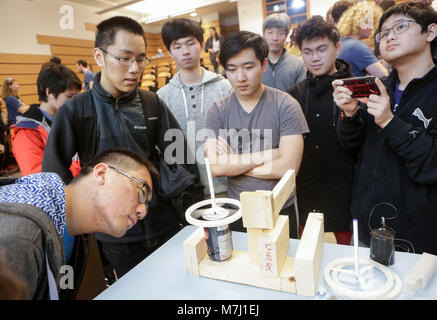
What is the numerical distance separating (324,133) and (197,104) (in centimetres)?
94

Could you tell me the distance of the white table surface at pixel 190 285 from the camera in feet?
2.95

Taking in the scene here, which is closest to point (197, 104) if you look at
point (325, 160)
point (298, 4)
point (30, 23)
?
point (325, 160)

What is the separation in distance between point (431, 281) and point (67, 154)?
5.39 ft

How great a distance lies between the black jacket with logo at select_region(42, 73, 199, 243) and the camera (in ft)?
4.66

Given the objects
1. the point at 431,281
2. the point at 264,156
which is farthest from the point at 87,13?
the point at 431,281

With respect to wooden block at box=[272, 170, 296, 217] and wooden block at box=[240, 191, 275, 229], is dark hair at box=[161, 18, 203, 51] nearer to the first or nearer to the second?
wooden block at box=[272, 170, 296, 217]

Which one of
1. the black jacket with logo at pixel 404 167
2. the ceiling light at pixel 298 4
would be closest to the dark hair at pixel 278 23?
the black jacket with logo at pixel 404 167

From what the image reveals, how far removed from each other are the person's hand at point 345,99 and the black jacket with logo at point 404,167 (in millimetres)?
63

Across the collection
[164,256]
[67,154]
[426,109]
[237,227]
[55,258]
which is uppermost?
[426,109]

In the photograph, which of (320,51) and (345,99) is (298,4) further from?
(345,99)

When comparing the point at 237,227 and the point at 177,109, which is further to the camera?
the point at 177,109

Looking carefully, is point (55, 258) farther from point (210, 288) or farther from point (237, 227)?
point (237, 227)

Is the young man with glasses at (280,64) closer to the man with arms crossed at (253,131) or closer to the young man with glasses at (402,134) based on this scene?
the man with arms crossed at (253,131)
